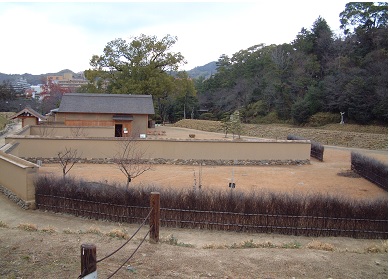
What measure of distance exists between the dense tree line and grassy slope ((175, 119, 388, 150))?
5.76ft

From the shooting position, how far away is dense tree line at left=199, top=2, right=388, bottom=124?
35.8 metres

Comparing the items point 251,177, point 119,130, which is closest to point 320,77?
point 119,130

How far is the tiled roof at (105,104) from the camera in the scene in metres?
33.7

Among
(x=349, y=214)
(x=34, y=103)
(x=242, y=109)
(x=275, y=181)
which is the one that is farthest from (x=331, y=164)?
(x=34, y=103)

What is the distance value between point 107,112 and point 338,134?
903 inches

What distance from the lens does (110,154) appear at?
2217 cm

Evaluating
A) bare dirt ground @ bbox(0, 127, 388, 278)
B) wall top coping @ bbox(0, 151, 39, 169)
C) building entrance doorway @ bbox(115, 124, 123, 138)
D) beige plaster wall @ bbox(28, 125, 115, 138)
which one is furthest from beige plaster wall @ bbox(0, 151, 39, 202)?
building entrance doorway @ bbox(115, 124, 123, 138)

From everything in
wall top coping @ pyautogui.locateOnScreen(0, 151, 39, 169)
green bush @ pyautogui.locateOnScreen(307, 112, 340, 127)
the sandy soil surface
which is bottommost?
Answer: the sandy soil surface

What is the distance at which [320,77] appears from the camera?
148 ft

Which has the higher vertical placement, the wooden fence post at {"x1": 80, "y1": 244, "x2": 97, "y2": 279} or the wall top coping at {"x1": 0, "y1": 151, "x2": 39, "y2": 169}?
the wooden fence post at {"x1": 80, "y1": 244, "x2": 97, "y2": 279}

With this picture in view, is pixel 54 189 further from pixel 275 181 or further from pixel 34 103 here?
pixel 34 103

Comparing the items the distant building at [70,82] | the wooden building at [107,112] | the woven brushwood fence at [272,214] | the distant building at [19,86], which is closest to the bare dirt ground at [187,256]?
the woven brushwood fence at [272,214]

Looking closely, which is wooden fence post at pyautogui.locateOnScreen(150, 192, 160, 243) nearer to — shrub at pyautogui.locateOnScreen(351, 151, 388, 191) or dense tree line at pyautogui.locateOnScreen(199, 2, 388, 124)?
shrub at pyautogui.locateOnScreen(351, 151, 388, 191)

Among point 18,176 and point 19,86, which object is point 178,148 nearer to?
point 18,176
